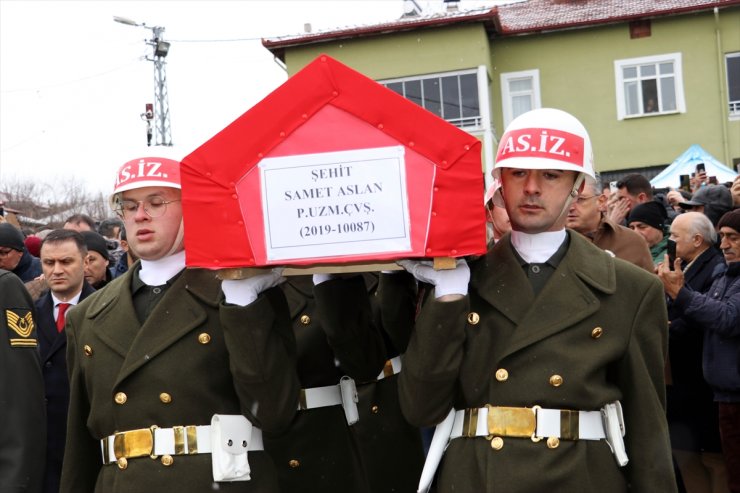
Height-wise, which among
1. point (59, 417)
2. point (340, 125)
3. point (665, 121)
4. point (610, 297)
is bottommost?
point (59, 417)

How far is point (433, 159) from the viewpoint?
419cm

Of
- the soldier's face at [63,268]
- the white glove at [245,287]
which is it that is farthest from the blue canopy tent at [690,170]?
the white glove at [245,287]

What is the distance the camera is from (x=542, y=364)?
429 cm

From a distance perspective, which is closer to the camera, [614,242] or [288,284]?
[288,284]

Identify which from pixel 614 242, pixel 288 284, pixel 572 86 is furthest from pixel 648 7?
pixel 288 284

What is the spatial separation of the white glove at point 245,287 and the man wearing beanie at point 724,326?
365 cm

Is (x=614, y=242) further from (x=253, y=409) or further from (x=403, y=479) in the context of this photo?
(x=253, y=409)

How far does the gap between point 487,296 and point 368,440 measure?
2.25 m

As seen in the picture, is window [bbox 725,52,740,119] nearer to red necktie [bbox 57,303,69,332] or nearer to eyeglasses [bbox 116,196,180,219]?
red necktie [bbox 57,303,69,332]

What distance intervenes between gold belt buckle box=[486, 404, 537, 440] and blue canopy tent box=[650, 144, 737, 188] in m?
16.9

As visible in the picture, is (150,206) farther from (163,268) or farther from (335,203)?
(335,203)

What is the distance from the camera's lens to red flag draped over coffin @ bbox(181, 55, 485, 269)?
419 centimetres

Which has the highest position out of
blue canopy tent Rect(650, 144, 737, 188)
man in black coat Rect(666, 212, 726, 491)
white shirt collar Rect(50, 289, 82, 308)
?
blue canopy tent Rect(650, 144, 737, 188)

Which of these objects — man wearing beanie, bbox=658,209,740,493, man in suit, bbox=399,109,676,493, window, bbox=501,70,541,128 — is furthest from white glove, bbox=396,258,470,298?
Answer: window, bbox=501,70,541,128
